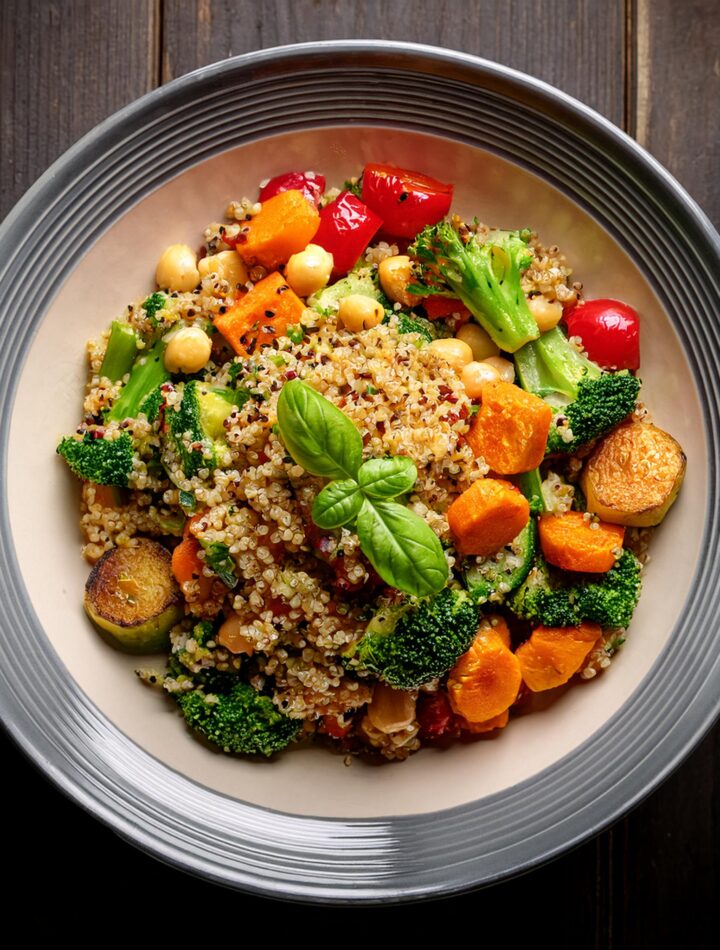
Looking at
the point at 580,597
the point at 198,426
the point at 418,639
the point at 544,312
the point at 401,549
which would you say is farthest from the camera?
the point at 544,312

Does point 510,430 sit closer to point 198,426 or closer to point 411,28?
point 198,426

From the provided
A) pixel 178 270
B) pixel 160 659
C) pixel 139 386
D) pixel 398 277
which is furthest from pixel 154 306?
pixel 160 659

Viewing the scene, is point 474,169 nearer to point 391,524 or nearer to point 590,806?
point 391,524

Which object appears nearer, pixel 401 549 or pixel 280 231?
pixel 401 549

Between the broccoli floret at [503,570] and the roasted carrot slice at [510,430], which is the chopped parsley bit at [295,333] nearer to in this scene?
the roasted carrot slice at [510,430]

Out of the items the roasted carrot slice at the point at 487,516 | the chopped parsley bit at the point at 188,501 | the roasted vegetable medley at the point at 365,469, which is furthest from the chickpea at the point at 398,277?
the chopped parsley bit at the point at 188,501

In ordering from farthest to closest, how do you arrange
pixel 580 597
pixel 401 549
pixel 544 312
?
pixel 544 312 → pixel 580 597 → pixel 401 549
